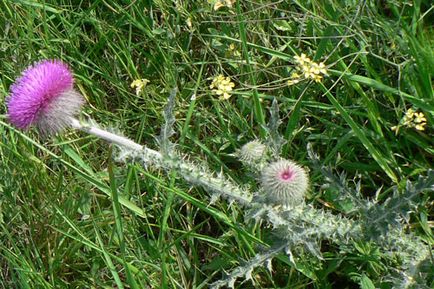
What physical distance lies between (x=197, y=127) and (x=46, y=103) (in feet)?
2.52

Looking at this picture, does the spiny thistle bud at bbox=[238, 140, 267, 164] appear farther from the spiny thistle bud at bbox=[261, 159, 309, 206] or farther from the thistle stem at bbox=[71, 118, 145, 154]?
the thistle stem at bbox=[71, 118, 145, 154]

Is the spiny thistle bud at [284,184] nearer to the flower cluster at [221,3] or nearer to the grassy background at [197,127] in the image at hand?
the grassy background at [197,127]

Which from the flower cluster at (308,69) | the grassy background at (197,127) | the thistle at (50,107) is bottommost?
the grassy background at (197,127)

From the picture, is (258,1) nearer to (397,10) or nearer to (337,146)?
(397,10)

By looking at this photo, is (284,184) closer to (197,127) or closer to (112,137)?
(112,137)

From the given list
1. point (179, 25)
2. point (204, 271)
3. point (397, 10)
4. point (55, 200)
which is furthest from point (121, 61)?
point (397, 10)

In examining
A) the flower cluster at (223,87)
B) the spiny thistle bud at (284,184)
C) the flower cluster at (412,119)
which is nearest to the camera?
the spiny thistle bud at (284,184)

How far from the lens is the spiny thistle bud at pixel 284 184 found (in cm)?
213

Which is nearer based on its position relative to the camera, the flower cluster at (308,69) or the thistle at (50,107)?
the thistle at (50,107)

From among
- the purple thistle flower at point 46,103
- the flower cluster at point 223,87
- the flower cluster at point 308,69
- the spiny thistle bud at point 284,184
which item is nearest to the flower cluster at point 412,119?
the flower cluster at point 308,69

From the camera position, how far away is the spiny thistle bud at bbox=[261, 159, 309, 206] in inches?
84.0

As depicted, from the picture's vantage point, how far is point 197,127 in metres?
2.79

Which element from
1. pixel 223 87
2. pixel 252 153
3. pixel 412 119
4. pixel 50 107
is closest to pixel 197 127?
pixel 223 87

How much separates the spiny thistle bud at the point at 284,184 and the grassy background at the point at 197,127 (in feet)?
0.74
